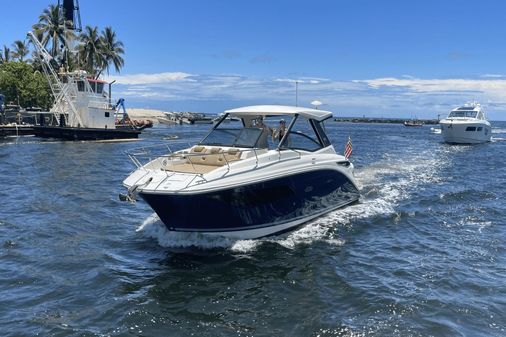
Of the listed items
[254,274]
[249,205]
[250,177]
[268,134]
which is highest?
[268,134]

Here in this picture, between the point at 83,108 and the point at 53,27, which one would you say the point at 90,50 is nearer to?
the point at 53,27

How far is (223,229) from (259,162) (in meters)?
1.60

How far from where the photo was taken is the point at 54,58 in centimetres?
6028

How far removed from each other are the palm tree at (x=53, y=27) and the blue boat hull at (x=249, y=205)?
193 feet

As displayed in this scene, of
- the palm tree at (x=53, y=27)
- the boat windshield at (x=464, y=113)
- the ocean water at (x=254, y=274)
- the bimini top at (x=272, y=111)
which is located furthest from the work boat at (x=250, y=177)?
the palm tree at (x=53, y=27)

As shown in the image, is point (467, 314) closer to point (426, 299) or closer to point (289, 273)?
point (426, 299)

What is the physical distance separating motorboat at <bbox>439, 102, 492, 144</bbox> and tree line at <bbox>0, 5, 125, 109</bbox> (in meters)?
38.5

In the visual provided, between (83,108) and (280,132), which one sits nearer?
(280,132)

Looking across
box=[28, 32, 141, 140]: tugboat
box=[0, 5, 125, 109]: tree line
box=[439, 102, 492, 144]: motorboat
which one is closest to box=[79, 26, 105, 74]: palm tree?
box=[0, 5, 125, 109]: tree line

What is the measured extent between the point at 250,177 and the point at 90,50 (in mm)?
68122

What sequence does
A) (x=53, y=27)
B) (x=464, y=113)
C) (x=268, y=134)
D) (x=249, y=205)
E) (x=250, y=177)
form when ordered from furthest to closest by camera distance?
1. (x=53, y=27)
2. (x=464, y=113)
3. (x=268, y=134)
4. (x=249, y=205)
5. (x=250, y=177)

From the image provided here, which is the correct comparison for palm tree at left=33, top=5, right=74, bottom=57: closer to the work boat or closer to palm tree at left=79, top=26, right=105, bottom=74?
palm tree at left=79, top=26, right=105, bottom=74

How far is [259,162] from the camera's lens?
9.81 metres

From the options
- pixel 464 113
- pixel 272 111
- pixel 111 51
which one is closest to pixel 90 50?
pixel 111 51
